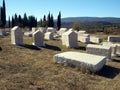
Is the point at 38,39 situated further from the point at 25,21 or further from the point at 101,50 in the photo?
the point at 25,21

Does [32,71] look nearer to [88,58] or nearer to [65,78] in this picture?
[65,78]

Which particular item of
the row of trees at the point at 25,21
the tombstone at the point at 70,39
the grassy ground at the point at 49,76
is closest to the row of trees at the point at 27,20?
the row of trees at the point at 25,21

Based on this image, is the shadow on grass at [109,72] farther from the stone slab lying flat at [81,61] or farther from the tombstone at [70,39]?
the tombstone at [70,39]

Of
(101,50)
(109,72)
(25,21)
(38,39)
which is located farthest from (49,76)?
(25,21)

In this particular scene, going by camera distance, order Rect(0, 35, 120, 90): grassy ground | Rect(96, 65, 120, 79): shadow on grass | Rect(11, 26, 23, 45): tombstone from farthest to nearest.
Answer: Rect(11, 26, 23, 45): tombstone < Rect(96, 65, 120, 79): shadow on grass < Rect(0, 35, 120, 90): grassy ground

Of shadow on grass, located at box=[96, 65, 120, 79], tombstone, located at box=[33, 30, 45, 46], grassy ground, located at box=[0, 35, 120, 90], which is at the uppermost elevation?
tombstone, located at box=[33, 30, 45, 46]

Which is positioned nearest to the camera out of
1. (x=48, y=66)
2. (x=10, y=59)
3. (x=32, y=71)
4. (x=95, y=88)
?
(x=95, y=88)

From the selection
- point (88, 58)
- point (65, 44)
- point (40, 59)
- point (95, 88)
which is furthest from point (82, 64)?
point (65, 44)

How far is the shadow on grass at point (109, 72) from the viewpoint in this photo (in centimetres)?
1234

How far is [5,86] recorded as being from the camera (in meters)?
9.34

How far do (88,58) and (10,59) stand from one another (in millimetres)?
6297

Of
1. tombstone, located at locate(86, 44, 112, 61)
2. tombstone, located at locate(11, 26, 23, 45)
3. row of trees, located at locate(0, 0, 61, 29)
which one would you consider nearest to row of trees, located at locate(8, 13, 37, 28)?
row of trees, located at locate(0, 0, 61, 29)

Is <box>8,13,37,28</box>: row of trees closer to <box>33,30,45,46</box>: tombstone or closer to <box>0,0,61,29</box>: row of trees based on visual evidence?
<box>0,0,61,29</box>: row of trees

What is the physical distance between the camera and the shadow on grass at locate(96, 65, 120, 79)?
12.3 metres
